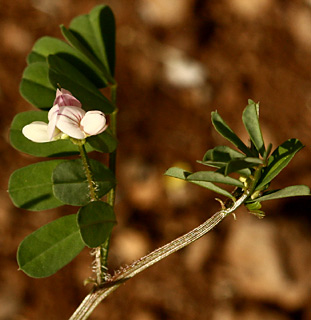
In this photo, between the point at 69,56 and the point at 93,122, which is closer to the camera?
the point at 93,122

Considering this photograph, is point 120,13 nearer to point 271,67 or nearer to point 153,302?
point 271,67

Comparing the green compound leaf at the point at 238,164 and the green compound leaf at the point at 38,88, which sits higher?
the green compound leaf at the point at 38,88

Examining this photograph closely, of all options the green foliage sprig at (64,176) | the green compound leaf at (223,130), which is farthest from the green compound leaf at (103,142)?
the green compound leaf at (223,130)

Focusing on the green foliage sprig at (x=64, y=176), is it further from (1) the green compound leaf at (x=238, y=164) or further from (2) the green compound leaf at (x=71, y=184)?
(1) the green compound leaf at (x=238, y=164)

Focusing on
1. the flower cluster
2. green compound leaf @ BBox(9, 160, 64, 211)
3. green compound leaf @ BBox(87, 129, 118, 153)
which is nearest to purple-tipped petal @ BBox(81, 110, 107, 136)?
the flower cluster

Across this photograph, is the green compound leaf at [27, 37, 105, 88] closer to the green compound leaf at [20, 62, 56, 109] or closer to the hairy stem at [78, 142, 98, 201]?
the green compound leaf at [20, 62, 56, 109]

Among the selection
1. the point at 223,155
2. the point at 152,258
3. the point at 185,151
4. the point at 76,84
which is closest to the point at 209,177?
the point at 223,155

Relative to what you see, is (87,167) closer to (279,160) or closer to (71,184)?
(71,184)
